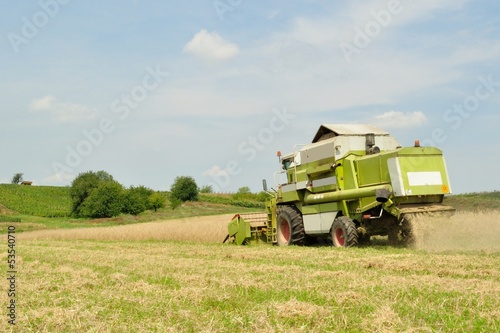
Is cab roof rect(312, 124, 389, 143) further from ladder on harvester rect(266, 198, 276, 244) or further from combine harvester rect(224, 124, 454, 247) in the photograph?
ladder on harvester rect(266, 198, 276, 244)

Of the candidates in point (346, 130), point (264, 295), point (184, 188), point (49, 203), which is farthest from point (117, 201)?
point (264, 295)

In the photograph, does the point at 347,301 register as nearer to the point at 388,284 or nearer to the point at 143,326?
the point at 388,284

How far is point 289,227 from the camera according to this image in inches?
691

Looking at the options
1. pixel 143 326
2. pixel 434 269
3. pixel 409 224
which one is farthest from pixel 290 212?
pixel 143 326

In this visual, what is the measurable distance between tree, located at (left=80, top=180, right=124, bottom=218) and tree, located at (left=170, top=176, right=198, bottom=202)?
8.32 meters

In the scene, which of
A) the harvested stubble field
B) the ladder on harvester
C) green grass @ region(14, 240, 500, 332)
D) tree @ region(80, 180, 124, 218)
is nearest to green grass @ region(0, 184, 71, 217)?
tree @ region(80, 180, 124, 218)

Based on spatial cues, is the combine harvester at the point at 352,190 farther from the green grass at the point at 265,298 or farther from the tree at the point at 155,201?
the tree at the point at 155,201

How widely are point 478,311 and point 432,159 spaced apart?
9223mm

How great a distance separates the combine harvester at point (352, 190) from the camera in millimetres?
14188

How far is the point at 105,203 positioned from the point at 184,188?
36.0 feet

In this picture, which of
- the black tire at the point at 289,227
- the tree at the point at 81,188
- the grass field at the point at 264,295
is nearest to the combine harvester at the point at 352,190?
the black tire at the point at 289,227

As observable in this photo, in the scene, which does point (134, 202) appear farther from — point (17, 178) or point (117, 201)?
point (17, 178)

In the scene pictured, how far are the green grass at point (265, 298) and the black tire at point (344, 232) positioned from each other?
14.0 ft

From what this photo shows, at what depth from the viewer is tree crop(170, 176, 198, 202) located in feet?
246
